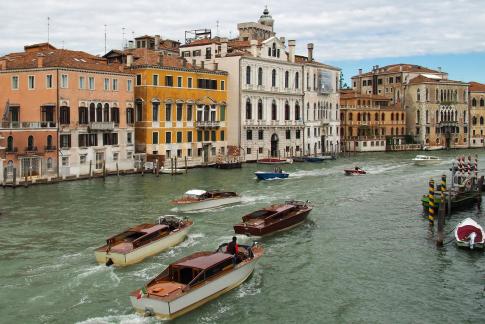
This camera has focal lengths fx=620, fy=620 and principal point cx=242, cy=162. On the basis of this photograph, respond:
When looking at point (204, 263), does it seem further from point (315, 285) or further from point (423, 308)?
point (423, 308)

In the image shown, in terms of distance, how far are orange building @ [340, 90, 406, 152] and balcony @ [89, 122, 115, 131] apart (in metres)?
33.9

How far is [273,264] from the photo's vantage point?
1778 centimetres

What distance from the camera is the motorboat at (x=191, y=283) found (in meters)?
Answer: 13.3

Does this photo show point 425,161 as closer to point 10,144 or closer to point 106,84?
point 106,84

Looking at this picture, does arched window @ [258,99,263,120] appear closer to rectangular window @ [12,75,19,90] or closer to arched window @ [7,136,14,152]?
rectangular window @ [12,75,19,90]

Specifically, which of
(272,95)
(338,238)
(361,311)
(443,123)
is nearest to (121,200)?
(338,238)

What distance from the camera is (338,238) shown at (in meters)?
21.3

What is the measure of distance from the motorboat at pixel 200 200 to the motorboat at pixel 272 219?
394 centimetres

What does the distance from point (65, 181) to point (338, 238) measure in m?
20.6

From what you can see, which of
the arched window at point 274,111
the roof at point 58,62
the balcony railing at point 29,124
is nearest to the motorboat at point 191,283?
the balcony railing at point 29,124

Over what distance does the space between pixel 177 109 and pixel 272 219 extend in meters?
26.0

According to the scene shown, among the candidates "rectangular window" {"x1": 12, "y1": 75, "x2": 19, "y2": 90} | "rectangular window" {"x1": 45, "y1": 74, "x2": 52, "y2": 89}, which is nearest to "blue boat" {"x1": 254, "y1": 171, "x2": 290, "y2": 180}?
"rectangular window" {"x1": 45, "y1": 74, "x2": 52, "y2": 89}

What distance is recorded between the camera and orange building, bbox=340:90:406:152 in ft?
229

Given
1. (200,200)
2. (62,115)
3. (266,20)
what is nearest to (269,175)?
(200,200)
